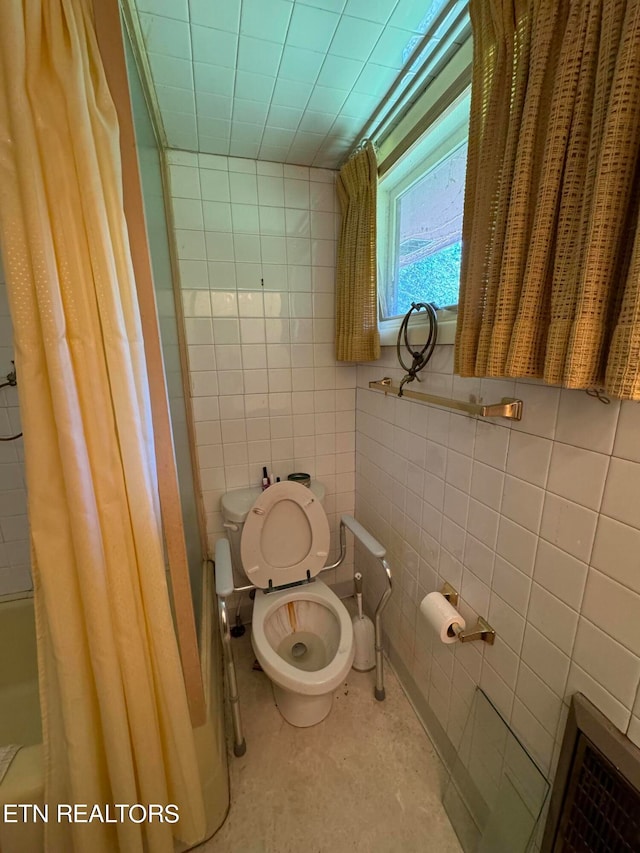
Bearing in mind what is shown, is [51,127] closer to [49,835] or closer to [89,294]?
[89,294]

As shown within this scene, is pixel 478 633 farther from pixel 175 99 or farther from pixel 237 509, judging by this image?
pixel 175 99

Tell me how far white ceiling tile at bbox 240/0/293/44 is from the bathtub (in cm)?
190

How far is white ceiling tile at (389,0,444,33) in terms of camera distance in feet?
2.68

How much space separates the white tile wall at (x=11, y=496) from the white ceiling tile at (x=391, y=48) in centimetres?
150

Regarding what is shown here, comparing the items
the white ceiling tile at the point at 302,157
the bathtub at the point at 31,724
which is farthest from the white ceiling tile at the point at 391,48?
the bathtub at the point at 31,724

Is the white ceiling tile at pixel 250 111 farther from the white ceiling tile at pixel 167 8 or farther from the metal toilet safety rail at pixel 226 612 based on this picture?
the metal toilet safety rail at pixel 226 612

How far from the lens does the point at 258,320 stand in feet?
5.06

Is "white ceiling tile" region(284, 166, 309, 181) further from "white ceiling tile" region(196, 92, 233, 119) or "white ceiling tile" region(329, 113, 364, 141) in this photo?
"white ceiling tile" region(196, 92, 233, 119)

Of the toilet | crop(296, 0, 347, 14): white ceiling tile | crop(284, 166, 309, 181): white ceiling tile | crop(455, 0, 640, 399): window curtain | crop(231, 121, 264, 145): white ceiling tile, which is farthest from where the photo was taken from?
crop(284, 166, 309, 181): white ceiling tile

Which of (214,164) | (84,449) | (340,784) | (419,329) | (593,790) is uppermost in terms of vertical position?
(214,164)

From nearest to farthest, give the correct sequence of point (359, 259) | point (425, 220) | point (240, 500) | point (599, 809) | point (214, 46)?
point (599, 809), point (214, 46), point (425, 220), point (359, 259), point (240, 500)

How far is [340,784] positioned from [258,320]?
183cm

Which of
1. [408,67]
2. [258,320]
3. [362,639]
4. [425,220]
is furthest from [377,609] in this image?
[408,67]

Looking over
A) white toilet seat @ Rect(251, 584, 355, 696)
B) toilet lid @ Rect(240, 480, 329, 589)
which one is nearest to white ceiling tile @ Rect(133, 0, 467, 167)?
toilet lid @ Rect(240, 480, 329, 589)
